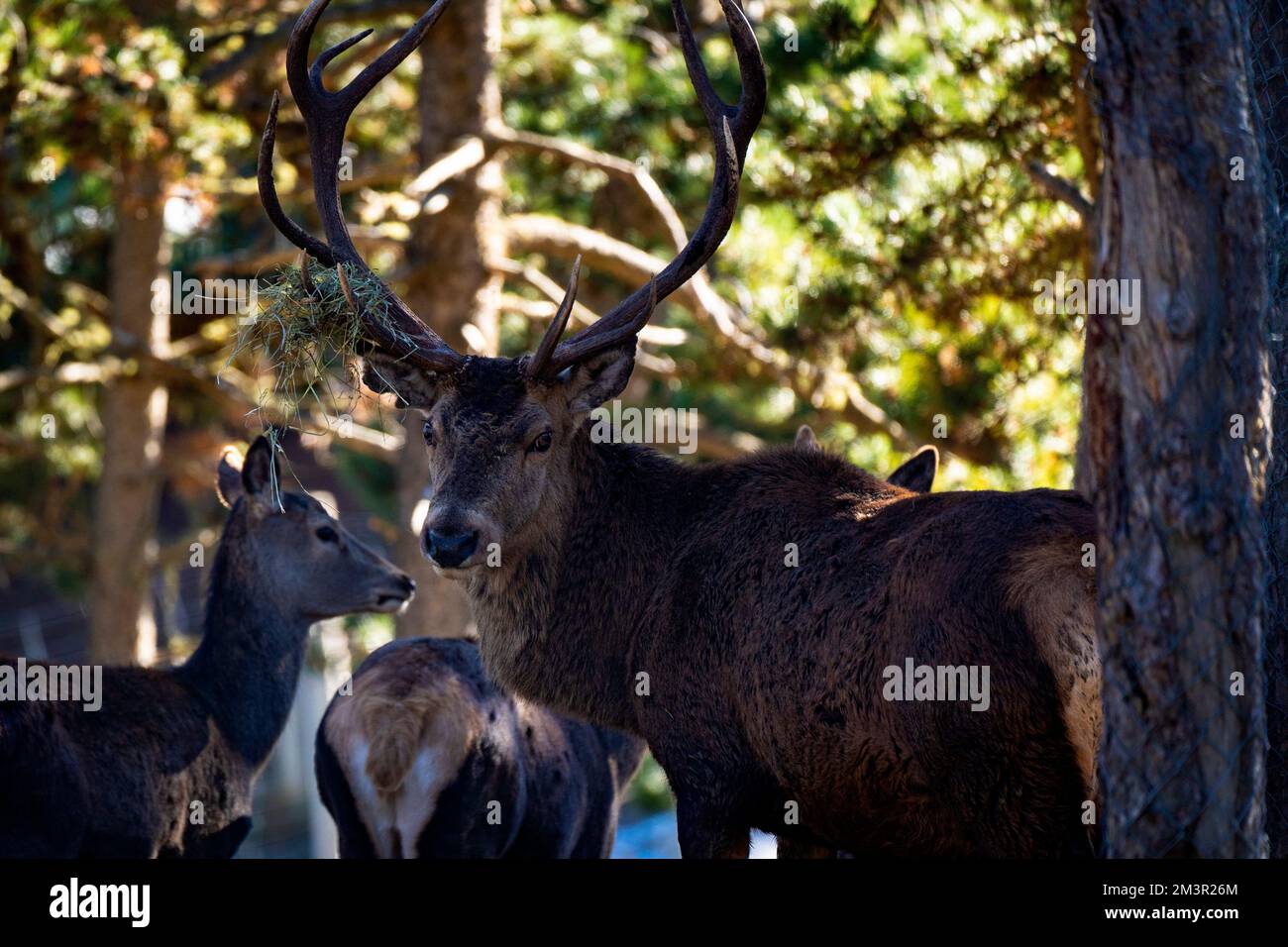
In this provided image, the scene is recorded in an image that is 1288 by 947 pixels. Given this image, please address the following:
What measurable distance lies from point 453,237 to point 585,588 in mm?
5901

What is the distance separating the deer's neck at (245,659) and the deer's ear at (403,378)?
6.44 ft

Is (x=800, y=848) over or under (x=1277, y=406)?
under

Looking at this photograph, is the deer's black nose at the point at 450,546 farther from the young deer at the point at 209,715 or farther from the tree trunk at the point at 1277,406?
the tree trunk at the point at 1277,406

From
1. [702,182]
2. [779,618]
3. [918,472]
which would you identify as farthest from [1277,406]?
[702,182]

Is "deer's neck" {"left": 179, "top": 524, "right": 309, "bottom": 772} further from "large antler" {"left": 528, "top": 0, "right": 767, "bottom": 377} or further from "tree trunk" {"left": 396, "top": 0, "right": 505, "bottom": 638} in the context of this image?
"tree trunk" {"left": 396, "top": 0, "right": 505, "bottom": 638}

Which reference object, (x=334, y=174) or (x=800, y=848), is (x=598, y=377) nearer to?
(x=334, y=174)

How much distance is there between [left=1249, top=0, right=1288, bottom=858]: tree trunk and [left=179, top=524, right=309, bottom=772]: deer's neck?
183 inches

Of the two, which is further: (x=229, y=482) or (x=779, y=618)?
(x=229, y=482)

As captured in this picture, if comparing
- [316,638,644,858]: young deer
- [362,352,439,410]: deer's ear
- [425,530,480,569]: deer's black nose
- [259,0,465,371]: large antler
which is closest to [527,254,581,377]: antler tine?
[259,0,465,371]: large antler

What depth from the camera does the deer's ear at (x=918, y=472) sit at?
24.3ft

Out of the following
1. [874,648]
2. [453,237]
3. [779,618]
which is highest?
[453,237]

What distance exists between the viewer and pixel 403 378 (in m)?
6.12

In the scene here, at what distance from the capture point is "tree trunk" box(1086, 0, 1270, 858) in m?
Result: 3.75

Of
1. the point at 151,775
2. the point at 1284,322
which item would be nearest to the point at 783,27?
the point at 1284,322
